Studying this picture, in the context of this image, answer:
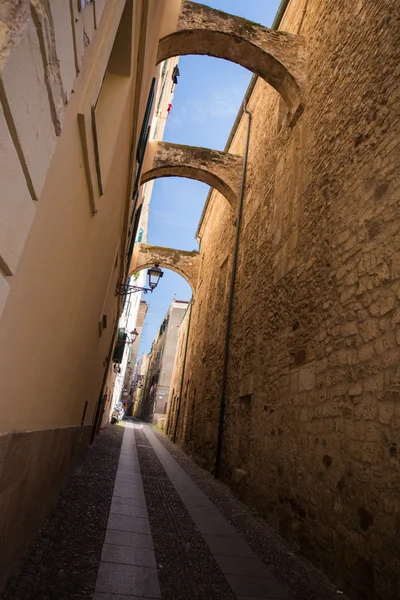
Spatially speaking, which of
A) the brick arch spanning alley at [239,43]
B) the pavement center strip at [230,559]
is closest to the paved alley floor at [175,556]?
the pavement center strip at [230,559]

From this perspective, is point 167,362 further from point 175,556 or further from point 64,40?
point 64,40

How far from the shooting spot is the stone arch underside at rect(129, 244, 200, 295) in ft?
53.1

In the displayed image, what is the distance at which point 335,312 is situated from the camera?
3.88 metres

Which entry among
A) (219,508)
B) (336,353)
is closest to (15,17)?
(336,353)

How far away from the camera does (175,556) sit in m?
3.04

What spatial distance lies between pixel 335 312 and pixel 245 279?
14.0 feet

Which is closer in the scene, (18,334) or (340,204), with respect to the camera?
(18,334)

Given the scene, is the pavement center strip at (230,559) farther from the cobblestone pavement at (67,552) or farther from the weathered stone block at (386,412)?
the weathered stone block at (386,412)

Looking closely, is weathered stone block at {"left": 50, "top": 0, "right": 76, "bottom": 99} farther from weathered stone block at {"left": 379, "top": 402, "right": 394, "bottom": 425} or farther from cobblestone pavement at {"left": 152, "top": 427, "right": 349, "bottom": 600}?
cobblestone pavement at {"left": 152, "top": 427, "right": 349, "bottom": 600}

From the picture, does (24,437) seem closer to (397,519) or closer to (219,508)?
(397,519)

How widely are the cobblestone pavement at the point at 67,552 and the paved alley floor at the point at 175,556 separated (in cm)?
9

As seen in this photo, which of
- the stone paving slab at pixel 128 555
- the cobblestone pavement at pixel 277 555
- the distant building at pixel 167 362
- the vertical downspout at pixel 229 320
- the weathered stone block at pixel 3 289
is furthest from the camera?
the distant building at pixel 167 362

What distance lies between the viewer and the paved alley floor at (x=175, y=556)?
2.45 metres

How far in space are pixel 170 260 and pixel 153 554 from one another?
1370cm
